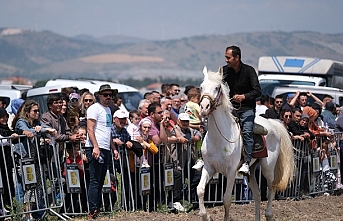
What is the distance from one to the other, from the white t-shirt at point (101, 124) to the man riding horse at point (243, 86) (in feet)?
6.33

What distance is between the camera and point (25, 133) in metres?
10.4

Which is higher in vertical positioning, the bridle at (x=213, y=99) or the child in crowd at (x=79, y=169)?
the bridle at (x=213, y=99)

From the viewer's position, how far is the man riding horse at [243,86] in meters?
10.7

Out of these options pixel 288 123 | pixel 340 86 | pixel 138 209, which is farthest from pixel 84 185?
pixel 340 86

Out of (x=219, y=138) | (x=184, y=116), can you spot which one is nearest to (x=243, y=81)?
(x=219, y=138)

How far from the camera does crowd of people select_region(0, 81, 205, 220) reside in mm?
10750

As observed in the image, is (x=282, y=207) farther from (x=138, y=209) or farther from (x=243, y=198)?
(x=138, y=209)

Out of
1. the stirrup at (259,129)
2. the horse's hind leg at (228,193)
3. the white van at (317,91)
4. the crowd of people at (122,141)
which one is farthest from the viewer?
the white van at (317,91)

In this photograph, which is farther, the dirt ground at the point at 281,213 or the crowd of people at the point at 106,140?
the dirt ground at the point at 281,213

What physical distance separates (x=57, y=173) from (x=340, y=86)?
62.1 feet

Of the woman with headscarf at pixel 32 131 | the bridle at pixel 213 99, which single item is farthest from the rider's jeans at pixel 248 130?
the woman with headscarf at pixel 32 131

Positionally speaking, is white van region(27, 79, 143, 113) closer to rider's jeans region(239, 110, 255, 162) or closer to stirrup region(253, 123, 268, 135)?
stirrup region(253, 123, 268, 135)

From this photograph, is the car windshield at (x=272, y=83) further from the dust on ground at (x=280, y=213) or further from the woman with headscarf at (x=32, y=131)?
the woman with headscarf at (x=32, y=131)

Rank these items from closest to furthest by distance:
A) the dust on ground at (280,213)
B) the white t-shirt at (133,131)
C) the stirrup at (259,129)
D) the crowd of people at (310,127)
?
the stirrup at (259,129) → the dust on ground at (280,213) → the white t-shirt at (133,131) → the crowd of people at (310,127)
